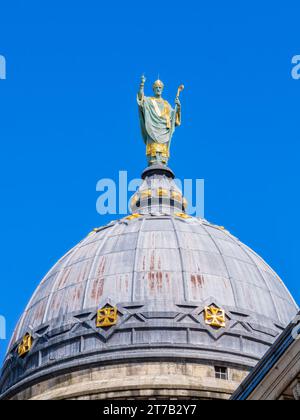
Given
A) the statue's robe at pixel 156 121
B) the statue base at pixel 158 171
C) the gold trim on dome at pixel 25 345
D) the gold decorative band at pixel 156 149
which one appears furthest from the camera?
the statue's robe at pixel 156 121

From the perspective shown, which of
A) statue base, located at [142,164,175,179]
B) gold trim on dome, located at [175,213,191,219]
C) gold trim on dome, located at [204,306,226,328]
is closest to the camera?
gold trim on dome, located at [204,306,226,328]

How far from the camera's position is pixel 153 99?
294 ft

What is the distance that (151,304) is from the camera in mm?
72938

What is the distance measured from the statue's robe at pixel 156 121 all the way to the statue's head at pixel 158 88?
801mm

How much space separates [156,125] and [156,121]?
233mm

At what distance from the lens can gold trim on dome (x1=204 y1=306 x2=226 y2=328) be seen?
7250 cm

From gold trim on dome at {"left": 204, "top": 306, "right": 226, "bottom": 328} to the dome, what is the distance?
106 mm

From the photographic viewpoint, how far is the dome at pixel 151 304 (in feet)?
236

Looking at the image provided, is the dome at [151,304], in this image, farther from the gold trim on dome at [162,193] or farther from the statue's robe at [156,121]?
the statue's robe at [156,121]

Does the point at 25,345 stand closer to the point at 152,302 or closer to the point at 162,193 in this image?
the point at 152,302

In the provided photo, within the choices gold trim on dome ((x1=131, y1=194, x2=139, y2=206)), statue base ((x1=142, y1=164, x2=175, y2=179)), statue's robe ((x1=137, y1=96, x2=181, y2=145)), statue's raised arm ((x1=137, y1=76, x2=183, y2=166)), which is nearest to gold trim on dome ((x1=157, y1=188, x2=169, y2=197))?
gold trim on dome ((x1=131, y1=194, x2=139, y2=206))

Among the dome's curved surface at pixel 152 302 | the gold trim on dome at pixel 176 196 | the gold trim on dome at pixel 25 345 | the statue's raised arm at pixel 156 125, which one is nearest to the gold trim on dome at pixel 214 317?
the dome's curved surface at pixel 152 302

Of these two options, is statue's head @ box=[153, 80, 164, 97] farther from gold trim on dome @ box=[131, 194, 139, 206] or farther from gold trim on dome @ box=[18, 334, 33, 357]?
gold trim on dome @ box=[18, 334, 33, 357]
